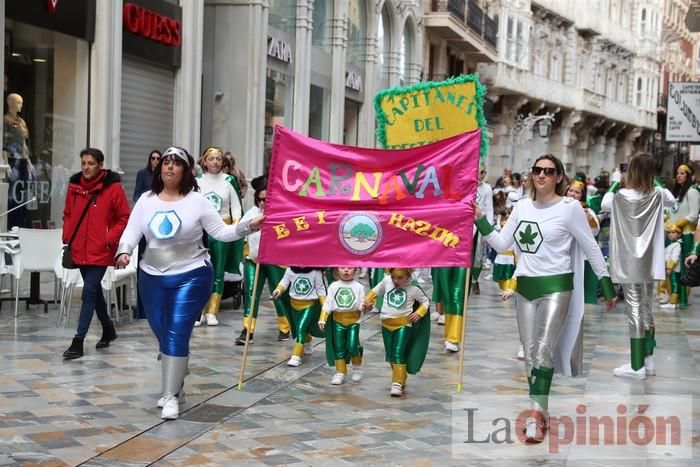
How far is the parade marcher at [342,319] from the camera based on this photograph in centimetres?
824

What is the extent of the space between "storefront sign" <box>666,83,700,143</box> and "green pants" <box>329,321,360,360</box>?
884 cm

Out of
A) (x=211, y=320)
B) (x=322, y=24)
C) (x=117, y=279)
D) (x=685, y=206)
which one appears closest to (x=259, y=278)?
(x=117, y=279)

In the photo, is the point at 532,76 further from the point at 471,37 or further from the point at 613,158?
the point at 613,158

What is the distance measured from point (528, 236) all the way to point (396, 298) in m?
1.44

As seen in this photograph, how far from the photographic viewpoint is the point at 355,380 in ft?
27.6

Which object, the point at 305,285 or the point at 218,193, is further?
the point at 218,193

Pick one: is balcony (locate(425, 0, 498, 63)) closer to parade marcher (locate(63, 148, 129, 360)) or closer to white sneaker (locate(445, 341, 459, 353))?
white sneaker (locate(445, 341, 459, 353))

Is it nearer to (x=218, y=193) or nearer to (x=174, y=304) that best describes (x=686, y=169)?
(x=218, y=193)

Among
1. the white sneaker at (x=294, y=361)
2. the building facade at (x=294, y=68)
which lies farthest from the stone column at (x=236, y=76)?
the white sneaker at (x=294, y=361)

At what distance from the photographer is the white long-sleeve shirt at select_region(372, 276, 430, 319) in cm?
795

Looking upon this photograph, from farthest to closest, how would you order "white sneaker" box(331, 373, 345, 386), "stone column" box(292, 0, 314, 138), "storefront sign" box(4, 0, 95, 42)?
"stone column" box(292, 0, 314, 138)
"storefront sign" box(4, 0, 95, 42)
"white sneaker" box(331, 373, 345, 386)

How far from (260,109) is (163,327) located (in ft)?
43.7

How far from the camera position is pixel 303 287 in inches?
360

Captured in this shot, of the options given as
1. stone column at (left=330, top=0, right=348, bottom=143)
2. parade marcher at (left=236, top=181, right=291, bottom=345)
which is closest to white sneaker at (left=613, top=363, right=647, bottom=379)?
parade marcher at (left=236, top=181, right=291, bottom=345)
